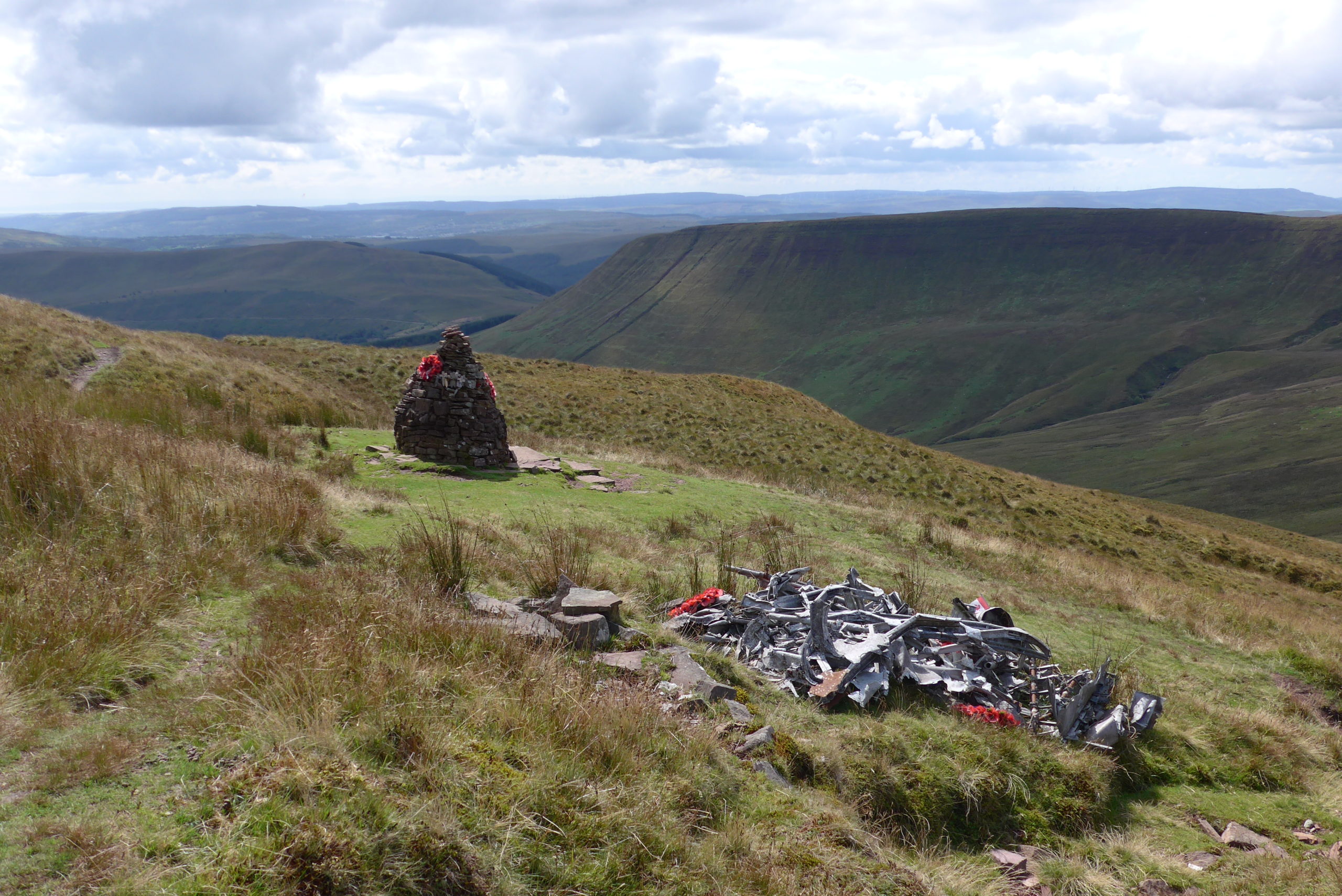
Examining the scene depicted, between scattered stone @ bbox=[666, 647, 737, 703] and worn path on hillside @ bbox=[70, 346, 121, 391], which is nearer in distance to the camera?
scattered stone @ bbox=[666, 647, 737, 703]

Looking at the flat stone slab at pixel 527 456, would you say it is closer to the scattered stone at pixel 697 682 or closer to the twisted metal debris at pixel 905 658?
the twisted metal debris at pixel 905 658

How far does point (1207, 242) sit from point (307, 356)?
22655 cm

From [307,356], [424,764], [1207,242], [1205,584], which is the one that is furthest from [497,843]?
[1207,242]

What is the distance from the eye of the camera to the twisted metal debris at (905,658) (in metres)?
8.16

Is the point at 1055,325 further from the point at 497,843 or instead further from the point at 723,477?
the point at 497,843

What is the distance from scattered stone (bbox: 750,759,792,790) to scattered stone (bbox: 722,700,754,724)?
570 millimetres

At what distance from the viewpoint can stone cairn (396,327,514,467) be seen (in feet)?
56.9

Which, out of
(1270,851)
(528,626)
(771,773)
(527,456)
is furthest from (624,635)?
(527,456)

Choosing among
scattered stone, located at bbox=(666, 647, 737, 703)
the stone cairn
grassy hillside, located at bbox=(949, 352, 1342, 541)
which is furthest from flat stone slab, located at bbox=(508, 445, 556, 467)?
grassy hillside, located at bbox=(949, 352, 1342, 541)

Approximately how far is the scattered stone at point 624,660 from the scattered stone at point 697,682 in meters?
0.32

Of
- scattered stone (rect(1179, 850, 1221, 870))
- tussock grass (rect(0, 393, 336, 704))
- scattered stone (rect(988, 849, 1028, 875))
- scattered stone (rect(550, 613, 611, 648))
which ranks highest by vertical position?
tussock grass (rect(0, 393, 336, 704))

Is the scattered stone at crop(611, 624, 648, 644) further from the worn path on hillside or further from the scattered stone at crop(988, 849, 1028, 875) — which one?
the worn path on hillside

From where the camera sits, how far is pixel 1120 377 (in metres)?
153

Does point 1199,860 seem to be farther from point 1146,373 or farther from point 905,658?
point 1146,373
